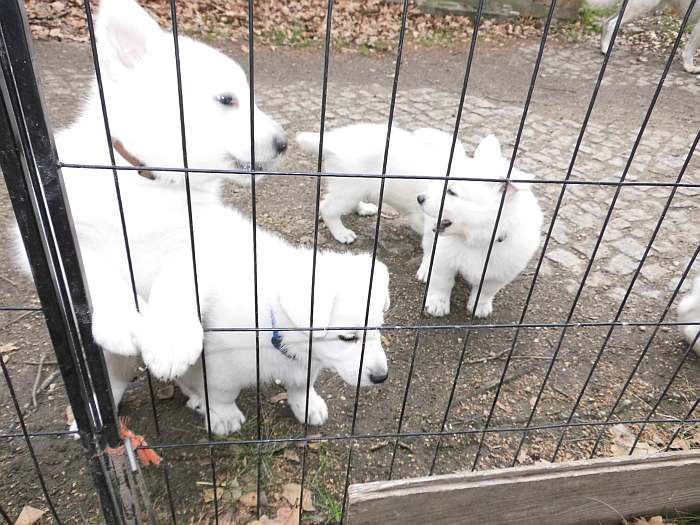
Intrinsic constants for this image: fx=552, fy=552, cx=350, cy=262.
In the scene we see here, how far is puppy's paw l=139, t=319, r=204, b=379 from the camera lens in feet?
5.18

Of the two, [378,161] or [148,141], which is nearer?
[148,141]

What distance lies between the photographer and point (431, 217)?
125 inches

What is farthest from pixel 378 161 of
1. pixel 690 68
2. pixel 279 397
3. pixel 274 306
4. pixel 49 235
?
pixel 690 68

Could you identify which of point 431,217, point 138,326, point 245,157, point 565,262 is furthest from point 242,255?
point 565,262

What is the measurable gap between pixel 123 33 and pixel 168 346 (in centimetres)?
103

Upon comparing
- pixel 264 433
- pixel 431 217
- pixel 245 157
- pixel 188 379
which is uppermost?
pixel 245 157

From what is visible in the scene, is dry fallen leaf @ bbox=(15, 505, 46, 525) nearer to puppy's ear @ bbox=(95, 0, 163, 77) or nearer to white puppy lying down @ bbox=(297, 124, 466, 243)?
puppy's ear @ bbox=(95, 0, 163, 77)

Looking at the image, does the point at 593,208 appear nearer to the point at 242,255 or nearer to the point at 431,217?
the point at 431,217

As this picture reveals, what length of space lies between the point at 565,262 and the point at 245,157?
269 centimetres

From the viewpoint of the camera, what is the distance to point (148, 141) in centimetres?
187

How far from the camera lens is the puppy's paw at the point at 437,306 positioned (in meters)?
3.30

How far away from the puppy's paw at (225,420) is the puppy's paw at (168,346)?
82 cm

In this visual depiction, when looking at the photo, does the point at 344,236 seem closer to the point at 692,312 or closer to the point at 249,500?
the point at 249,500

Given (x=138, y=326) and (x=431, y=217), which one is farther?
(x=431, y=217)
